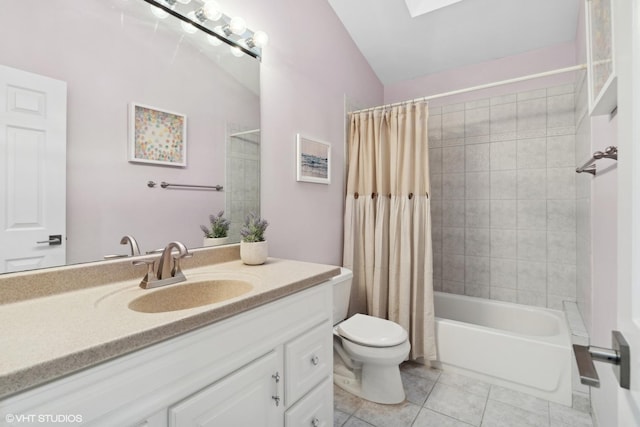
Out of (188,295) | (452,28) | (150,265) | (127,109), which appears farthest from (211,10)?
(452,28)

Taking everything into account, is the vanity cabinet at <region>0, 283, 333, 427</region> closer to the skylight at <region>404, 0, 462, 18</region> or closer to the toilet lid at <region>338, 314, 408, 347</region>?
the toilet lid at <region>338, 314, 408, 347</region>

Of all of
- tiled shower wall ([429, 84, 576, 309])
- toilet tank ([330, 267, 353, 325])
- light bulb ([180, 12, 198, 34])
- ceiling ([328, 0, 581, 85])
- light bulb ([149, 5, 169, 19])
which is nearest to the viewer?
light bulb ([149, 5, 169, 19])

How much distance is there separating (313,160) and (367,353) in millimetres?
1255

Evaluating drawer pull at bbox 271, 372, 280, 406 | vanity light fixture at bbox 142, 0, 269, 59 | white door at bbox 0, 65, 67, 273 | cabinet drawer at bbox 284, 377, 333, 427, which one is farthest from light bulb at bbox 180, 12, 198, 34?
cabinet drawer at bbox 284, 377, 333, 427

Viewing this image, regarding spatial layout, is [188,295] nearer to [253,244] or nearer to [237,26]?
[253,244]

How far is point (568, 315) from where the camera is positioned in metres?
2.00

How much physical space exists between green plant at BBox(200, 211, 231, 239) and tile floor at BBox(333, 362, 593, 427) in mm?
1187

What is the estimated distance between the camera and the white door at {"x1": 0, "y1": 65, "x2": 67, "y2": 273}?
2.94 feet

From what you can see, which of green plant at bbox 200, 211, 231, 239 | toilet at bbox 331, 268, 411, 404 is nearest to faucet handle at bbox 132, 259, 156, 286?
green plant at bbox 200, 211, 231, 239

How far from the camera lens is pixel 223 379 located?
85cm

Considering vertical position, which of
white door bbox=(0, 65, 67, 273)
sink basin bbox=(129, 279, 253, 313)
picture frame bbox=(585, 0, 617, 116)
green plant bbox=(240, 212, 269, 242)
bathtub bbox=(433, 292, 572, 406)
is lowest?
bathtub bbox=(433, 292, 572, 406)

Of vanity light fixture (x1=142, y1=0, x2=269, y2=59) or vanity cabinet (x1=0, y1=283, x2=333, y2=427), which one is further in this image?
vanity light fixture (x1=142, y1=0, x2=269, y2=59)

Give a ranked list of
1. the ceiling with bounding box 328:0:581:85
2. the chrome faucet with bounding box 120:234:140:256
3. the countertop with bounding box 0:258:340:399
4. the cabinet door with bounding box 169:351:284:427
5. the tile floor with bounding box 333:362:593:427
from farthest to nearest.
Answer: the ceiling with bounding box 328:0:581:85
the tile floor with bounding box 333:362:593:427
the chrome faucet with bounding box 120:234:140:256
the cabinet door with bounding box 169:351:284:427
the countertop with bounding box 0:258:340:399

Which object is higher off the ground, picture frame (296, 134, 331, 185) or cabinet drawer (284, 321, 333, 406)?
picture frame (296, 134, 331, 185)
